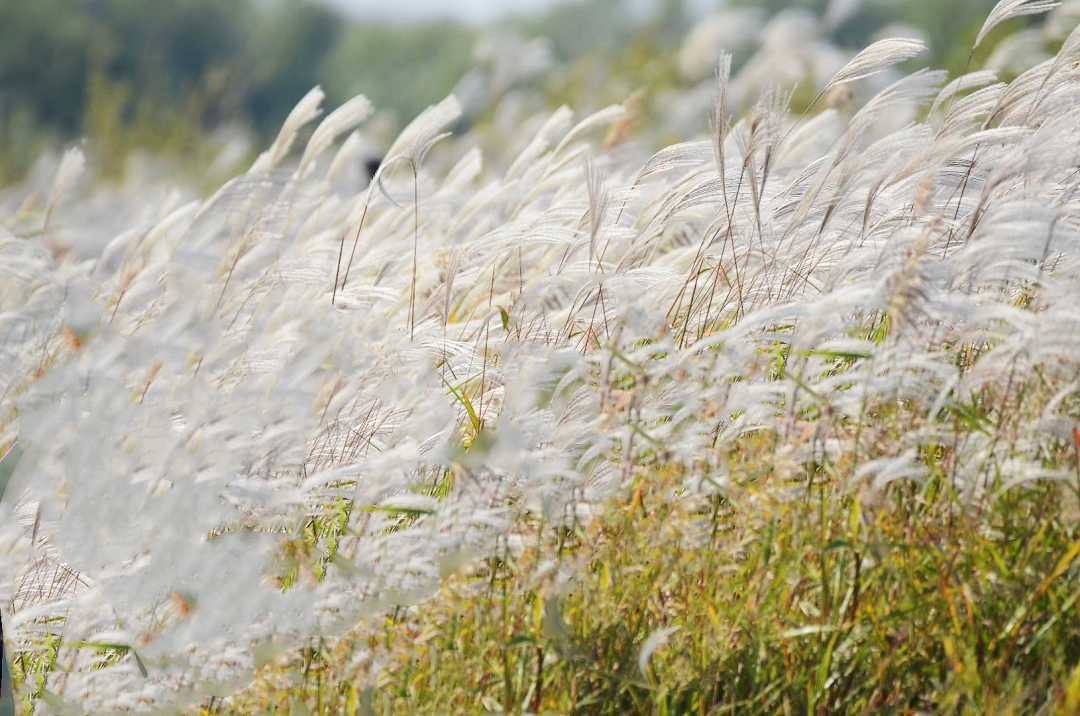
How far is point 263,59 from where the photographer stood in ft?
97.2

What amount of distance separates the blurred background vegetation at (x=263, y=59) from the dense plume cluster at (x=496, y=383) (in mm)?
4387

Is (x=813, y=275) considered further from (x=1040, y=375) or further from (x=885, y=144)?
(x=1040, y=375)

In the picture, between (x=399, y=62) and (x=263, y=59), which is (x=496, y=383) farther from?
(x=399, y=62)

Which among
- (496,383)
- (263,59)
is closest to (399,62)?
(263,59)

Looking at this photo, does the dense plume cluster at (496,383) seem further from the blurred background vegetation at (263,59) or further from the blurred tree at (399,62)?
the blurred tree at (399,62)

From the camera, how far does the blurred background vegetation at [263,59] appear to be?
958 centimetres

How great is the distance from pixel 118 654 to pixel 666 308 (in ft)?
4.30

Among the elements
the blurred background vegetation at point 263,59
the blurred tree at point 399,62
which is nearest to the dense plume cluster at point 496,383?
the blurred background vegetation at point 263,59

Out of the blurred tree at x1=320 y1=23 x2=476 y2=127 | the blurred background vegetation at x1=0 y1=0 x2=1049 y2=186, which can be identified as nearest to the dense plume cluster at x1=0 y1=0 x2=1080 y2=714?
the blurred background vegetation at x1=0 y1=0 x2=1049 y2=186

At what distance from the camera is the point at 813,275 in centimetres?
234

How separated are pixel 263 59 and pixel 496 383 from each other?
29787mm

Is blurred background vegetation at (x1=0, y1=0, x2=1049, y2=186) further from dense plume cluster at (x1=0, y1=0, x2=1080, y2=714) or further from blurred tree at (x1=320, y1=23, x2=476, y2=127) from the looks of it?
dense plume cluster at (x1=0, y1=0, x2=1080, y2=714)

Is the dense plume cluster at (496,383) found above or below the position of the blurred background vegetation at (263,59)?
below

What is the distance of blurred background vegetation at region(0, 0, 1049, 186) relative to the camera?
9578 mm
